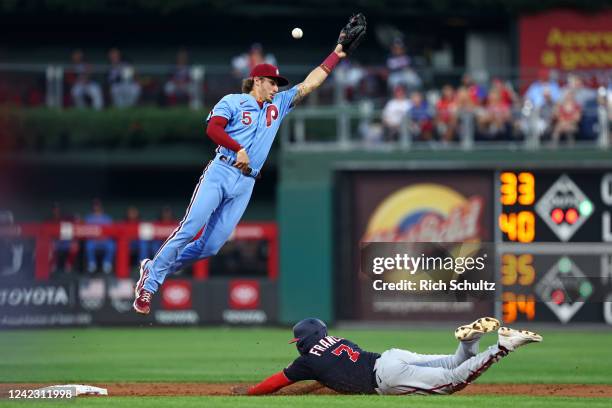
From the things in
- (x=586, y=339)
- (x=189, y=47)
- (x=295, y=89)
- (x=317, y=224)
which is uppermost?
(x=189, y=47)

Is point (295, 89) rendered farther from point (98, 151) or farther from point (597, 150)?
point (98, 151)

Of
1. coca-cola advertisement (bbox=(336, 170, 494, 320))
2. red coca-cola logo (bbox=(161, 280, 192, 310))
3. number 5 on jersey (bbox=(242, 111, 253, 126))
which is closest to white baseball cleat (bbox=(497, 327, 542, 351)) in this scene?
number 5 on jersey (bbox=(242, 111, 253, 126))

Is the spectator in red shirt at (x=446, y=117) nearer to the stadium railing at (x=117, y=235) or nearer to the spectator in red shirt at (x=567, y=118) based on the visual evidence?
the spectator in red shirt at (x=567, y=118)

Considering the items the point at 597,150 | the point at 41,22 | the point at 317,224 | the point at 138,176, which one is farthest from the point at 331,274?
the point at 41,22

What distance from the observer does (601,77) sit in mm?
22875

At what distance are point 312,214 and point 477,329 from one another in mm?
12859

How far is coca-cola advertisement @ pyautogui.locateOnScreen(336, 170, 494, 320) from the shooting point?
72.4 ft

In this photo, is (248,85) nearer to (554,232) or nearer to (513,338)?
(513,338)

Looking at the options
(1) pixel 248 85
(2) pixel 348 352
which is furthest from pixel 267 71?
(2) pixel 348 352

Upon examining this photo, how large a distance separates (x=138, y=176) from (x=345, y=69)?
685 cm

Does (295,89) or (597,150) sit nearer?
(295,89)

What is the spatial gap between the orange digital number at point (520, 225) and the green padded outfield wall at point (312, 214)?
8.98 feet

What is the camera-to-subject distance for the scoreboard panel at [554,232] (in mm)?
19844

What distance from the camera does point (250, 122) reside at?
1209 centimetres
